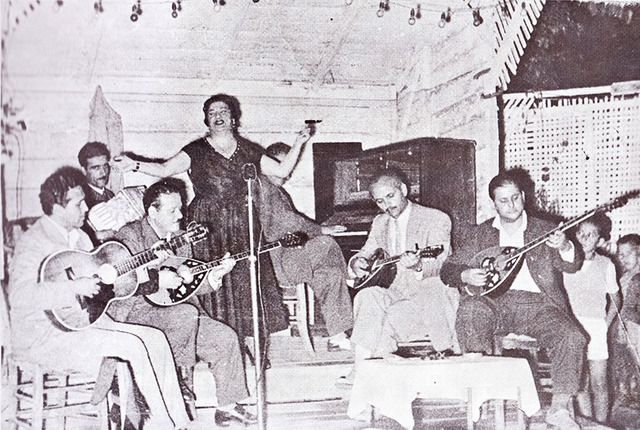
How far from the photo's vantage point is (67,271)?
3.64m

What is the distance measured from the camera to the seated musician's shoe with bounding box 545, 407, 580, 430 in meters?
3.93

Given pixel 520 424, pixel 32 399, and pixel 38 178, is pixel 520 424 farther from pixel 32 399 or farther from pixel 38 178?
pixel 38 178

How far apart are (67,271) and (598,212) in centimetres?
278

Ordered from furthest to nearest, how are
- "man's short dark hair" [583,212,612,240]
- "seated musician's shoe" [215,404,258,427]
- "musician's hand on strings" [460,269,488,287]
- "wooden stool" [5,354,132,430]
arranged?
"man's short dark hair" [583,212,612,240]
"musician's hand on strings" [460,269,488,287]
"seated musician's shoe" [215,404,258,427]
"wooden stool" [5,354,132,430]

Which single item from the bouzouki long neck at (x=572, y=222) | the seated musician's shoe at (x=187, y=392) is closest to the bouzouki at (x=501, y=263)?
the bouzouki long neck at (x=572, y=222)

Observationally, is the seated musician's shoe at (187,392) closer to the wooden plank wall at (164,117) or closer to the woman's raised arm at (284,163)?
the wooden plank wall at (164,117)

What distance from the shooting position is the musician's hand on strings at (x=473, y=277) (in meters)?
3.98

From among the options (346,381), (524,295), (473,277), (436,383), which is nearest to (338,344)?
(346,381)

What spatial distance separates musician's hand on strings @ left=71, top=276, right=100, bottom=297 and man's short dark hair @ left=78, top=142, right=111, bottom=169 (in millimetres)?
552

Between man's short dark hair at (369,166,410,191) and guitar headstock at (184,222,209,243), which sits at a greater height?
man's short dark hair at (369,166,410,191)

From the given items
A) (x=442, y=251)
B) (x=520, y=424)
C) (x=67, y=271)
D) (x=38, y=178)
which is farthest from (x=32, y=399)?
(x=520, y=424)

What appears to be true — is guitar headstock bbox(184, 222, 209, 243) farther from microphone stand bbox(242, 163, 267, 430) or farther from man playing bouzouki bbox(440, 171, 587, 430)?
man playing bouzouki bbox(440, 171, 587, 430)

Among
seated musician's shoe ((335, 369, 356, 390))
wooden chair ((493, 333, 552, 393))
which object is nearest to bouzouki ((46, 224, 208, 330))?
seated musician's shoe ((335, 369, 356, 390))

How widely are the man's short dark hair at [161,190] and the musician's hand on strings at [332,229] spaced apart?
73 cm
